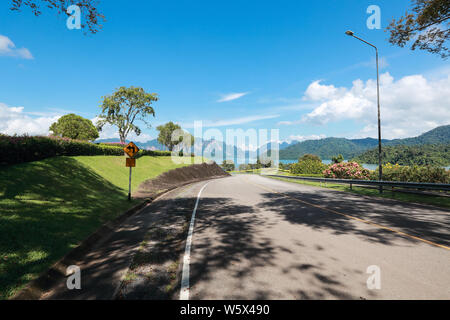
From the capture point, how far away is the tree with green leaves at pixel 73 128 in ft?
203

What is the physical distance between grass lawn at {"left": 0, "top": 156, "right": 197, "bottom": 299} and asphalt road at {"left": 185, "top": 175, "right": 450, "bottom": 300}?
2852mm

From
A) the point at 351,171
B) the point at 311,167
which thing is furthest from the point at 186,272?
the point at 311,167

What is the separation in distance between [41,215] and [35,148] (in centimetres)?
873

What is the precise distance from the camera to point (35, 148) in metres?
12.3

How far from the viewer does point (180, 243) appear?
5.24 m

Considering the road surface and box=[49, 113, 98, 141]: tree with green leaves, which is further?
box=[49, 113, 98, 141]: tree with green leaves

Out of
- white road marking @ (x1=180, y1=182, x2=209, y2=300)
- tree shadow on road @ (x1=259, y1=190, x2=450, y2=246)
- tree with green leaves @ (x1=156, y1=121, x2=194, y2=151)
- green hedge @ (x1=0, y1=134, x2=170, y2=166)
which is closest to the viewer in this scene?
white road marking @ (x1=180, y1=182, x2=209, y2=300)

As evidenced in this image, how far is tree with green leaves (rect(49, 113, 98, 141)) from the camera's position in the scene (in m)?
61.9

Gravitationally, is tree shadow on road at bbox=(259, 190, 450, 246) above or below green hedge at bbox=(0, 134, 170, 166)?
below

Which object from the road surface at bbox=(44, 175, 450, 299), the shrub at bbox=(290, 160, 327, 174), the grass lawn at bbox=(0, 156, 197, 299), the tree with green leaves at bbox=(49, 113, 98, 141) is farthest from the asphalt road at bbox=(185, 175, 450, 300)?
the tree with green leaves at bbox=(49, 113, 98, 141)

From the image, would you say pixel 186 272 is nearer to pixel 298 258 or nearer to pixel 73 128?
pixel 298 258

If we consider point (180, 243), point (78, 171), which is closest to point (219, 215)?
point (180, 243)

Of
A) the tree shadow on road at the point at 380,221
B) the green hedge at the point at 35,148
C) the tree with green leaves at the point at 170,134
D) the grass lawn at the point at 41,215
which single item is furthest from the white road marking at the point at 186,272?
the tree with green leaves at the point at 170,134

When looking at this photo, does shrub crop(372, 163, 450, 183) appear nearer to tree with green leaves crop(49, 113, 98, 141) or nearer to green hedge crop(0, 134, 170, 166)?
green hedge crop(0, 134, 170, 166)
